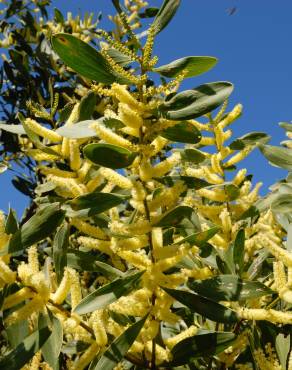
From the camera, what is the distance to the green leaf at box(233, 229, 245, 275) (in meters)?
1.78

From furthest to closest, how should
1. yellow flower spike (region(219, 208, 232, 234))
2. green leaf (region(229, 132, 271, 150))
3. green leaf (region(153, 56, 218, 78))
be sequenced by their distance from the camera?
green leaf (region(229, 132, 271, 150)) → yellow flower spike (region(219, 208, 232, 234)) → green leaf (region(153, 56, 218, 78))

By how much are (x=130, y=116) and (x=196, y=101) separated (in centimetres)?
23

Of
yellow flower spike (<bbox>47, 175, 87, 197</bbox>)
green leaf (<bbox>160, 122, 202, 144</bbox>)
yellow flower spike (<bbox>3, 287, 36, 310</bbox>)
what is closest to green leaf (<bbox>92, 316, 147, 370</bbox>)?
yellow flower spike (<bbox>3, 287, 36, 310</bbox>)

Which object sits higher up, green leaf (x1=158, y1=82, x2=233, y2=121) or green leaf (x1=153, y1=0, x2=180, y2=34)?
green leaf (x1=153, y1=0, x2=180, y2=34)

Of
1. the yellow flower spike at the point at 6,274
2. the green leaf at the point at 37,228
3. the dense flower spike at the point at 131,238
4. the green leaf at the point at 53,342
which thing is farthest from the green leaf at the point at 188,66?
the green leaf at the point at 53,342

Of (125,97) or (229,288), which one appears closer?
(125,97)

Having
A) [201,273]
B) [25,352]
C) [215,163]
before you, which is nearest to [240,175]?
[215,163]

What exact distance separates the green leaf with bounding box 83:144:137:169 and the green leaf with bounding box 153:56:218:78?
294 millimetres

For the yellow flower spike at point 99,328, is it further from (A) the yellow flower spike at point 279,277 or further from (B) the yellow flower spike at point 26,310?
(A) the yellow flower spike at point 279,277

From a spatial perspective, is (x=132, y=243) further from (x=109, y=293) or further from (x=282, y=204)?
(x=282, y=204)

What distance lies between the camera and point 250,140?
2379 mm

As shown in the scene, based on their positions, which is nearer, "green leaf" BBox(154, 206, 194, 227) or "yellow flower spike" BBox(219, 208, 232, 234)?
"green leaf" BBox(154, 206, 194, 227)

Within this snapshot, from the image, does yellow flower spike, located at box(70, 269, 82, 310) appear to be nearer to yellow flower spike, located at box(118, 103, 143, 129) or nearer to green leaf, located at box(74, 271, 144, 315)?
green leaf, located at box(74, 271, 144, 315)

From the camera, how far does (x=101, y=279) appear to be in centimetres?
228
